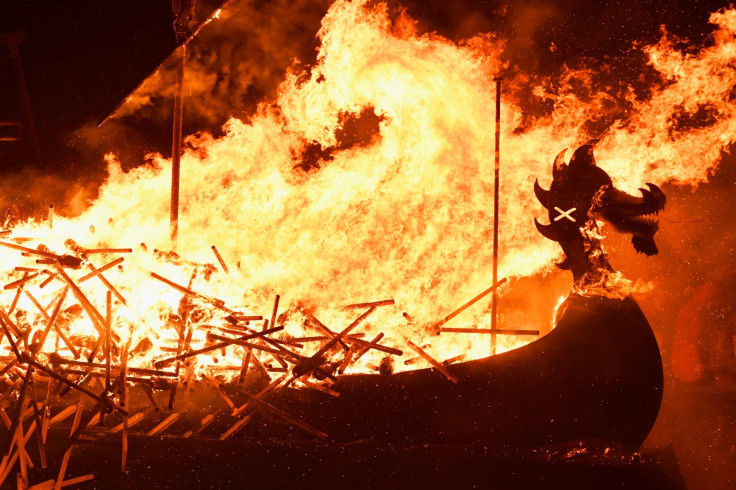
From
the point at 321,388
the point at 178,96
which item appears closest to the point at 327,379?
the point at 321,388

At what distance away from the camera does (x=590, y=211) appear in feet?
16.4

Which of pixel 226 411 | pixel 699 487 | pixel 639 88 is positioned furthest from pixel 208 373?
pixel 639 88

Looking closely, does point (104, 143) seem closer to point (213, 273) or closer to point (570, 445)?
point (213, 273)

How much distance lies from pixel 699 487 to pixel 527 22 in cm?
654

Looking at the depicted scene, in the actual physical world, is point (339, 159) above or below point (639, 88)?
below

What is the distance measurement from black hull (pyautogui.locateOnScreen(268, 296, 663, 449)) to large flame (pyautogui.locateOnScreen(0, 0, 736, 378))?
1217 mm

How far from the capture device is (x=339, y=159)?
280 inches

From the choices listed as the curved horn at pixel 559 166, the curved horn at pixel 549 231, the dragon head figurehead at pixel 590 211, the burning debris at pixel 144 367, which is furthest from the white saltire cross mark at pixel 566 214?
the burning debris at pixel 144 367

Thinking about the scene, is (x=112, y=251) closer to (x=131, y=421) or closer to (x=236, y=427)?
(x=131, y=421)

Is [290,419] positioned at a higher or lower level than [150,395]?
lower

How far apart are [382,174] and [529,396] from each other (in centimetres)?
362

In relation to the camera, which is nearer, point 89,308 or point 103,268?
point 89,308

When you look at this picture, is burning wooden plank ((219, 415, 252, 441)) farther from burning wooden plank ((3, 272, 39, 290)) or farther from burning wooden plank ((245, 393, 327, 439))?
burning wooden plank ((3, 272, 39, 290))

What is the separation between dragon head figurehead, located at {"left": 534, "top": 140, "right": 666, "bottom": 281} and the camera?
4.96 meters
